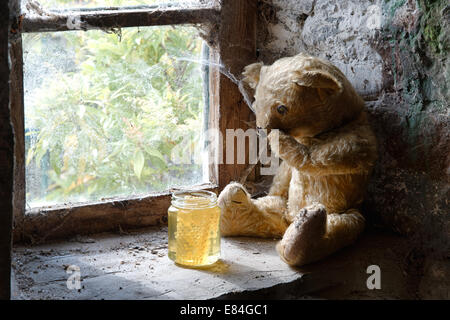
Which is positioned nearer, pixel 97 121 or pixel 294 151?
pixel 294 151

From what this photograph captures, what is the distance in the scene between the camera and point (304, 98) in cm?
128

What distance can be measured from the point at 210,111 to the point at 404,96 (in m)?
0.62

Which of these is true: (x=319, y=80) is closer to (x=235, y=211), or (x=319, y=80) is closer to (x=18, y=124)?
(x=235, y=211)

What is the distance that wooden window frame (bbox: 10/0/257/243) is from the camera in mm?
1375

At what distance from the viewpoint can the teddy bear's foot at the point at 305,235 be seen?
119 centimetres

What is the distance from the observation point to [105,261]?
1.31m

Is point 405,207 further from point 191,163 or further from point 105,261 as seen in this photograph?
point 105,261

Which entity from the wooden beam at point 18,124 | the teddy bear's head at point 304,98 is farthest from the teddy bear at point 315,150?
the wooden beam at point 18,124

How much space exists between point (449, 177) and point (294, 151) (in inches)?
15.2

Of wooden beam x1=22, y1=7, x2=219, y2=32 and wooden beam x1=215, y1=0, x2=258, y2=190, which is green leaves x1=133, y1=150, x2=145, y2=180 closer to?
wooden beam x1=215, y1=0, x2=258, y2=190

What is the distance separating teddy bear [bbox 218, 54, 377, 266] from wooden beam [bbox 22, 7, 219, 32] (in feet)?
0.93

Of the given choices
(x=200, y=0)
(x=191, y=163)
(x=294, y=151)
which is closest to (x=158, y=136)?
(x=191, y=163)
